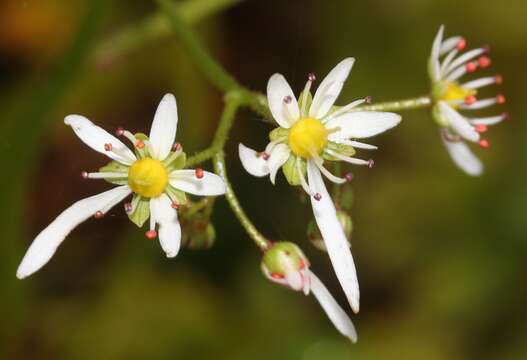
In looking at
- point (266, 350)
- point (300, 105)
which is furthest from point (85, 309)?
point (300, 105)

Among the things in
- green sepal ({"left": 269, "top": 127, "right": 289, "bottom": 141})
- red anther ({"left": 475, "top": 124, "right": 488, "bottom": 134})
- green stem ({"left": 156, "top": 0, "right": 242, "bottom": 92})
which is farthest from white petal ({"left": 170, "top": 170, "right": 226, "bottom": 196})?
red anther ({"left": 475, "top": 124, "right": 488, "bottom": 134})

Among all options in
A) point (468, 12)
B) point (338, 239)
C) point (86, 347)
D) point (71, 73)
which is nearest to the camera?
point (338, 239)

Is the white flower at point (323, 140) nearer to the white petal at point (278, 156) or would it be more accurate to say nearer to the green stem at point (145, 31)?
the white petal at point (278, 156)

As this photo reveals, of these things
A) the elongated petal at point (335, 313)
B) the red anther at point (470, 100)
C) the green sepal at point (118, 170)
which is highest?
the green sepal at point (118, 170)

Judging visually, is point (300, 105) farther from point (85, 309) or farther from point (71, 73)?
point (85, 309)

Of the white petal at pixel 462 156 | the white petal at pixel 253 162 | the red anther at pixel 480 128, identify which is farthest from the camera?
the white petal at pixel 462 156

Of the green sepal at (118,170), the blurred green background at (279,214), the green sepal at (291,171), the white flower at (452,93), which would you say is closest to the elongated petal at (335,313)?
the green sepal at (291,171)

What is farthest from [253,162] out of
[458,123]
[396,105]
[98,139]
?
[458,123]
